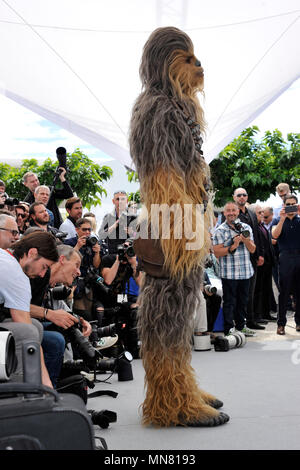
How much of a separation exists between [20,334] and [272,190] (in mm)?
12483

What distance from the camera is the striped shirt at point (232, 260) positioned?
22.1 ft

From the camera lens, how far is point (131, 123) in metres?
3.29

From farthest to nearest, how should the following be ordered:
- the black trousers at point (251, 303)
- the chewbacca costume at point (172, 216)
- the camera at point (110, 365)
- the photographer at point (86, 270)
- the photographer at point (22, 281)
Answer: the black trousers at point (251, 303) < the photographer at point (86, 270) < the camera at point (110, 365) < the chewbacca costume at point (172, 216) < the photographer at point (22, 281)

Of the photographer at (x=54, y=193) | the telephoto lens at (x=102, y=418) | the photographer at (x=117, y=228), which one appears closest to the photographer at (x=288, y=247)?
the photographer at (x=117, y=228)

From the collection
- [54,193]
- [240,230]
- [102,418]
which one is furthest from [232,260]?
[102,418]

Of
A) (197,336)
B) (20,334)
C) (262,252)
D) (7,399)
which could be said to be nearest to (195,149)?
Result: (20,334)

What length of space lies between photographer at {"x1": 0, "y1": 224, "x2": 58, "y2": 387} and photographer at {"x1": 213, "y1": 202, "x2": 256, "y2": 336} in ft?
12.3

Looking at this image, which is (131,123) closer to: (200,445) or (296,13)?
(200,445)

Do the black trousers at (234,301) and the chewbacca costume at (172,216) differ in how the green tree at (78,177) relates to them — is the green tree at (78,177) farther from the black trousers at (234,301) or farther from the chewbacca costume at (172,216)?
the chewbacca costume at (172,216)

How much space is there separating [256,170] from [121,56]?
29.6 feet

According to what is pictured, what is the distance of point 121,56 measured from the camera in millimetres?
6203

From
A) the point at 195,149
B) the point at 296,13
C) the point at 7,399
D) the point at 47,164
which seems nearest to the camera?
the point at 7,399

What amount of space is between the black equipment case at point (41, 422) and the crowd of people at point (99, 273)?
940 millimetres

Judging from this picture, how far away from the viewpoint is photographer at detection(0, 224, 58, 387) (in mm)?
2734
